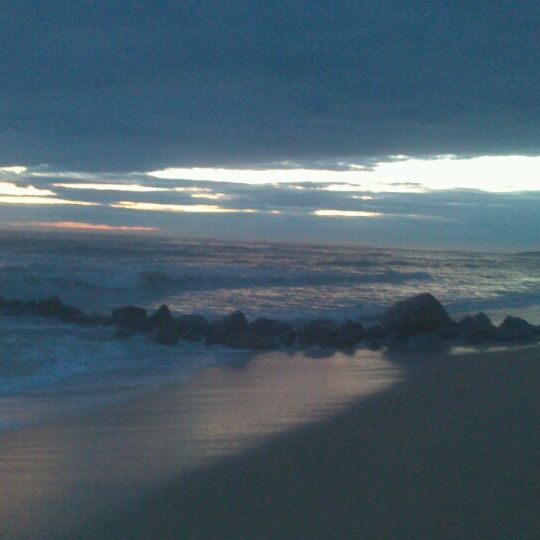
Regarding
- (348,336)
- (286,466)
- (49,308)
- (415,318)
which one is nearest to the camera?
(286,466)

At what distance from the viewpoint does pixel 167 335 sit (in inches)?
573

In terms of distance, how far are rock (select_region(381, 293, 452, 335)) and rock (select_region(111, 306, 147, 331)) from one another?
5.44m

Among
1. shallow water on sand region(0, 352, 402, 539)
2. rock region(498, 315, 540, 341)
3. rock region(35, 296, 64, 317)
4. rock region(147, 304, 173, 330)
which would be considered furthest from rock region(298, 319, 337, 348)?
rock region(35, 296, 64, 317)

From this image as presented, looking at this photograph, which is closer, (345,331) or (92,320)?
(345,331)

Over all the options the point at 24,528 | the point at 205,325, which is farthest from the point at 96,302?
the point at 24,528

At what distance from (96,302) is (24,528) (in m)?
20.6

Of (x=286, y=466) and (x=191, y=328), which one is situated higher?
(x=286, y=466)

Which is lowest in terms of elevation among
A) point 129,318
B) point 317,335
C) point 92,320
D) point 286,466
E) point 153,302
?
point 153,302

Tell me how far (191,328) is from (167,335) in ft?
3.31

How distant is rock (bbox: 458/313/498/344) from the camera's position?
49.0 feet

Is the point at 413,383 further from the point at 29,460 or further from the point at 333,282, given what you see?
the point at 333,282

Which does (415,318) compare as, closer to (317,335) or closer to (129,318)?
(317,335)

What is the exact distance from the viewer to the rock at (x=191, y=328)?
591 inches

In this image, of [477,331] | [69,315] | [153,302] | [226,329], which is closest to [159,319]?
[226,329]
